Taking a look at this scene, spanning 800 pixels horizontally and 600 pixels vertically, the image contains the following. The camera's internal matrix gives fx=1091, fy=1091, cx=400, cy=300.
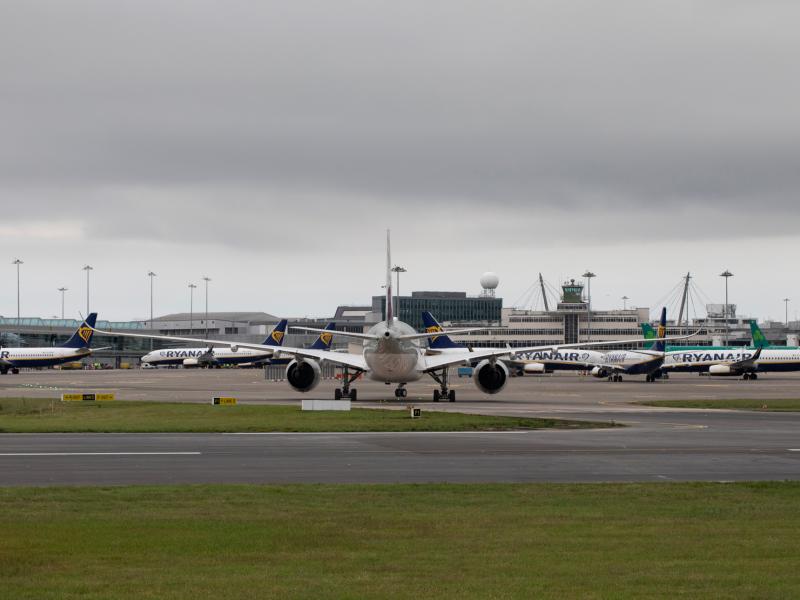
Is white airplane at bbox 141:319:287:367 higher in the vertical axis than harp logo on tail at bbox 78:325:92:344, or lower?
lower

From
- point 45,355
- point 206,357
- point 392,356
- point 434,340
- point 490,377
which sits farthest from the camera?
point 206,357

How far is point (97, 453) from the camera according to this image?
101 ft

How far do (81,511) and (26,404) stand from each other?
34.6 metres

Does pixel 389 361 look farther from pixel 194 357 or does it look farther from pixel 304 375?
pixel 194 357

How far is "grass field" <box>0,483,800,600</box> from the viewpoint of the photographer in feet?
42.2

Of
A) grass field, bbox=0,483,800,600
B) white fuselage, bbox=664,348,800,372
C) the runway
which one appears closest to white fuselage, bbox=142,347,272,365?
white fuselage, bbox=664,348,800,372

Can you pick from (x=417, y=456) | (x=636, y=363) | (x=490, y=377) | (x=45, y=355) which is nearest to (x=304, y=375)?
(x=490, y=377)

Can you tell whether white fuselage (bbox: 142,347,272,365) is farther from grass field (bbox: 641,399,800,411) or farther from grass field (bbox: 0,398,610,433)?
grass field (bbox: 0,398,610,433)

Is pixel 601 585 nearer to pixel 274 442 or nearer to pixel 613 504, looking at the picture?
pixel 613 504

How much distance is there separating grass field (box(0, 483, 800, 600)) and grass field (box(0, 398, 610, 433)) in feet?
57.5

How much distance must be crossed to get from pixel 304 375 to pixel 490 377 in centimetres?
1073

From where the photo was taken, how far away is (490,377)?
63062mm

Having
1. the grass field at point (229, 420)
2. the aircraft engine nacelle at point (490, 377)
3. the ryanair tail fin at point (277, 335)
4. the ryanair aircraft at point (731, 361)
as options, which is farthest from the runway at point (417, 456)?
the ryanair tail fin at point (277, 335)

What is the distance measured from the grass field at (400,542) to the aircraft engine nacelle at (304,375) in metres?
40.0
